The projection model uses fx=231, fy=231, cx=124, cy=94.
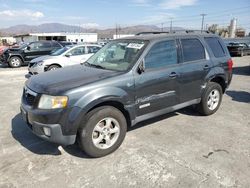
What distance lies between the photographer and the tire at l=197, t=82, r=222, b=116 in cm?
494

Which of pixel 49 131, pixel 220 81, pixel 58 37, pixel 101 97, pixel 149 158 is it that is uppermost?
pixel 58 37

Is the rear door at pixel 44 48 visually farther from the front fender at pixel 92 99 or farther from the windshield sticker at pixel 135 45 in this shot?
the front fender at pixel 92 99

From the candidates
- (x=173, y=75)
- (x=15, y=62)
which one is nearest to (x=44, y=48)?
(x=15, y=62)

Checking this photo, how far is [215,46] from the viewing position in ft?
16.9

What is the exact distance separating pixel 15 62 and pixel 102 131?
13272 millimetres

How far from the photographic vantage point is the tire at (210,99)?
4941 millimetres

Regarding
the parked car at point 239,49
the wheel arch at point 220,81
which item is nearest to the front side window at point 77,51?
the wheel arch at point 220,81

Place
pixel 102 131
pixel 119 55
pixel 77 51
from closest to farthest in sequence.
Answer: pixel 102 131, pixel 119 55, pixel 77 51

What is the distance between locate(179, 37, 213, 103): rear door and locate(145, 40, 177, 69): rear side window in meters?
0.23

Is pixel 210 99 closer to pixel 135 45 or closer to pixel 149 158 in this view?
pixel 135 45

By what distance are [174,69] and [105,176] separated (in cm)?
225

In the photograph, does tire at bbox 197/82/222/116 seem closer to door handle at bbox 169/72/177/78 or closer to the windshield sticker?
door handle at bbox 169/72/177/78

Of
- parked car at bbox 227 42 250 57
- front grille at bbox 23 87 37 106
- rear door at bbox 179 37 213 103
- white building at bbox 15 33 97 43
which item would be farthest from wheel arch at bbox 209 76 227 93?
white building at bbox 15 33 97 43

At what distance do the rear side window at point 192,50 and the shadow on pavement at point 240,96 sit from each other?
2.61m
